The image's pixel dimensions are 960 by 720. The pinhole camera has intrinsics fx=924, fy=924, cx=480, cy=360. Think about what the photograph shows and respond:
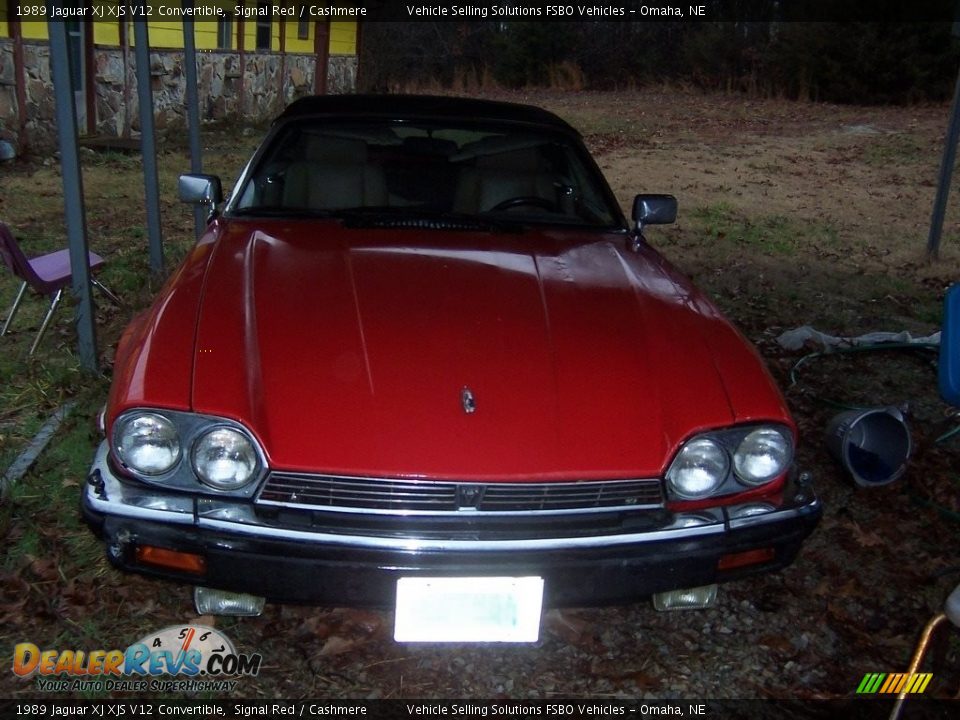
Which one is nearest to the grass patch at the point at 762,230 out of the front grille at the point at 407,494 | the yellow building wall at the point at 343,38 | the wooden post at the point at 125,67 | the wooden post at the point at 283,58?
the front grille at the point at 407,494

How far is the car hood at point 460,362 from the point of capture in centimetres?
222

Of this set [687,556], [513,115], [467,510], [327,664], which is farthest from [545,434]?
[513,115]

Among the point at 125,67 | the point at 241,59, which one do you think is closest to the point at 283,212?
the point at 125,67

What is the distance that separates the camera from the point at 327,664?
2.63 metres

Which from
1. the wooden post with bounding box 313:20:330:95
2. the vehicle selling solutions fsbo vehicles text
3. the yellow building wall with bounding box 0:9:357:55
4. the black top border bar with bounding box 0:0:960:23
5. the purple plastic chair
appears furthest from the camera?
the vehicle selling solutions fsbo vehicles text

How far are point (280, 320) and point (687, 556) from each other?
127 cm

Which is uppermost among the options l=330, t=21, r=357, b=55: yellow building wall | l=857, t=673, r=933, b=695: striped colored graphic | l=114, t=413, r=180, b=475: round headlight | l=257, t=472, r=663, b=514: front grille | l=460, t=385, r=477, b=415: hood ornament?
l=330, t=21, r=357, b=55: yellow building wall

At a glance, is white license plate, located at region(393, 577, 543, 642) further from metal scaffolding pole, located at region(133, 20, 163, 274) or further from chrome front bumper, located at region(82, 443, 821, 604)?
metal scaffolding pole, located at region(133, 20, 163, 274)

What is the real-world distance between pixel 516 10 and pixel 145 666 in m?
25.4

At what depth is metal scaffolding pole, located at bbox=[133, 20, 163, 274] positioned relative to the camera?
5.50 m

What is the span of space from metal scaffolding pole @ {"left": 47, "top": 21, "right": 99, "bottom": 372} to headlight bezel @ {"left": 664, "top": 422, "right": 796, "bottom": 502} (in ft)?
9.66

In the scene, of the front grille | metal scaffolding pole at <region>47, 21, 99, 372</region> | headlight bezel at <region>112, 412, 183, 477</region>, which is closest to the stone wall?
metal scaffolding pole at <region>47, 21, 99, 372</region>

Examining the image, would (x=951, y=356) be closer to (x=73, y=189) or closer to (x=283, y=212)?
(x=283, y=212)

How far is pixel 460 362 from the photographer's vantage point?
247 centimetres
